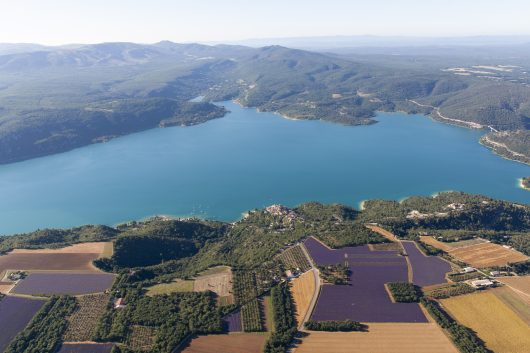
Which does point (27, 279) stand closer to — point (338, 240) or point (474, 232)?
point (338, 240)

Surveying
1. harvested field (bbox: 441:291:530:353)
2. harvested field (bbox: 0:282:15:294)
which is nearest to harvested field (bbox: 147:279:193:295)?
harvested field (bbox: 0:282:15:294)

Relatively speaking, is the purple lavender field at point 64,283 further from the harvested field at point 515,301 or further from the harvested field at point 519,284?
the harvested field at point 519,284

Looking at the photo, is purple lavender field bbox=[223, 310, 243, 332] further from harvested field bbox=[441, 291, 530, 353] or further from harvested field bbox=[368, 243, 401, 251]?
harvested field bbox=[368, 243, 401, 251]

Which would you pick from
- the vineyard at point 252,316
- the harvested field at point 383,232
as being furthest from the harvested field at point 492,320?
the vineyard at point 252,316

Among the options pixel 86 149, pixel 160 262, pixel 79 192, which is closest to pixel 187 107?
pixel 86 149

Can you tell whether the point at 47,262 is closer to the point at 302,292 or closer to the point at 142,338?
the point at 142,338
